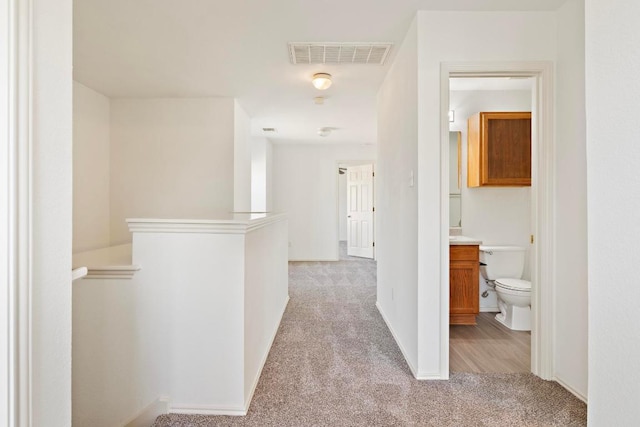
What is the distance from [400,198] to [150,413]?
7.02 ft

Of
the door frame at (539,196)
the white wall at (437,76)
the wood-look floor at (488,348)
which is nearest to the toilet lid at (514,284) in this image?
the wood-look floor at (488,348)

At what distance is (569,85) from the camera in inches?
81.4

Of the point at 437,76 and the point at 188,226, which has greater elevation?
the point at 437,76

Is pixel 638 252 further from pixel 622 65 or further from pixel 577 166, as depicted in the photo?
pixel 577 166

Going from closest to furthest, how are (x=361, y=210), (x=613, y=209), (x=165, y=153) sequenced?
(x=613, y=209)
(x=165, y=153)
(x=361, y=210)

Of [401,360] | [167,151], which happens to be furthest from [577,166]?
[167,151]

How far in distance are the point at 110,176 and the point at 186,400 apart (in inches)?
123

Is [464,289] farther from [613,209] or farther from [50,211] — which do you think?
[50,211]

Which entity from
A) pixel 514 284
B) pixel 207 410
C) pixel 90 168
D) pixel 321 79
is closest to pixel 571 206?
pixel 514 284

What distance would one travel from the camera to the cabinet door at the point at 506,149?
3.28 metres

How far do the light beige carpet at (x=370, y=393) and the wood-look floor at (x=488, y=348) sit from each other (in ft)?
0.50

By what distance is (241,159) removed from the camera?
174 inches

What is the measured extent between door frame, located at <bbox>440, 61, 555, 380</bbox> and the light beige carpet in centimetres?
23

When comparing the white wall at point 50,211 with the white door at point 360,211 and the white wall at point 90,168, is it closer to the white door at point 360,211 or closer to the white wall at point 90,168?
the white wall at point 90,168
